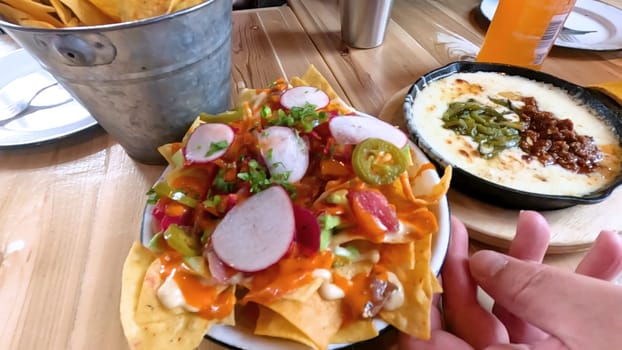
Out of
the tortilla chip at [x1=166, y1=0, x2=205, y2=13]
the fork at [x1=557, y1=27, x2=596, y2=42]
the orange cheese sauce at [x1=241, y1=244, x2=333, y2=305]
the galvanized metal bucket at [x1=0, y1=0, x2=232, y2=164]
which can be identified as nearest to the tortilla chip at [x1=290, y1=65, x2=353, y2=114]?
the galvanized metal bucket at [x1=0, y1=0, x2=232, y2=164]

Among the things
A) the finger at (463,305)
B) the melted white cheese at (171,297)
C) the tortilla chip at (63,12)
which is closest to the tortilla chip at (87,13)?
the tortilla chip at (63,12)

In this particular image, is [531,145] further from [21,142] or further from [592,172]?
[21,142]

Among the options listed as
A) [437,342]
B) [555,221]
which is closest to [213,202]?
[437,342]

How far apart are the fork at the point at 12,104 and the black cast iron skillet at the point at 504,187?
919 mm

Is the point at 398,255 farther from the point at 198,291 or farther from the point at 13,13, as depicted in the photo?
the point at 13,13

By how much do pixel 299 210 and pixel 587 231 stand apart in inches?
22.0

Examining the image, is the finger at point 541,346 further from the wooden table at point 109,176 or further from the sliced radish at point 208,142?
the sliced radish at point 208,142

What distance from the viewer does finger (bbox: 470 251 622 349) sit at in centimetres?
44

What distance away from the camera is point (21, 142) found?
915mm

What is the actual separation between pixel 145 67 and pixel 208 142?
17 cm

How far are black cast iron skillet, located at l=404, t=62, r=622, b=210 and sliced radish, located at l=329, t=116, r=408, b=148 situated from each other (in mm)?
178

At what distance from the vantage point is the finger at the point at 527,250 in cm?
59

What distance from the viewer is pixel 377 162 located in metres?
0.63

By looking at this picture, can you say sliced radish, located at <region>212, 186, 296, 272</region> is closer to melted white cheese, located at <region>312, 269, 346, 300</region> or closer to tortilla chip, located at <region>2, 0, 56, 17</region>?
melted white cheese, located at <region>312, 269, 346, 300</region>
